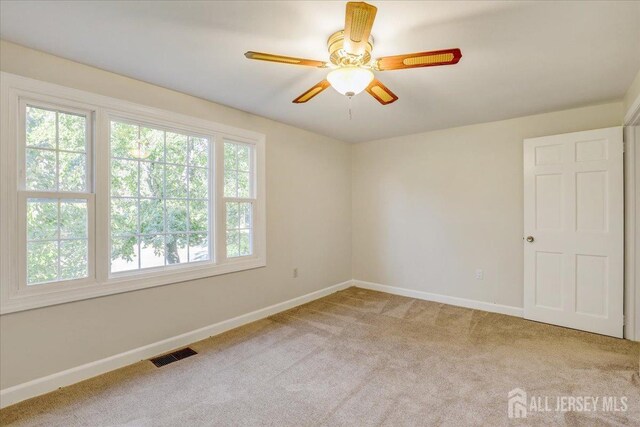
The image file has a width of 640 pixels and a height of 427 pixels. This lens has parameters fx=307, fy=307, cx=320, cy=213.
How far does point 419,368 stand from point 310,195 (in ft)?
8.52

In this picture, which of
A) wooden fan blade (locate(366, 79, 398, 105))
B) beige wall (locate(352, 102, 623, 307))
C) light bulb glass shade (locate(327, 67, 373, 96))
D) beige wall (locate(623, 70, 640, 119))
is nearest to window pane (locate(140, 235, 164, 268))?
light bulb glass shade (locate(327, 67, 373, 96))

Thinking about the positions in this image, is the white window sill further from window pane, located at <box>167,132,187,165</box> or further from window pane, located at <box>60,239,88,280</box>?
window pane, located at <box>167,132,187,165</box>

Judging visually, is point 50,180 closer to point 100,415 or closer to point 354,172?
point 100,415

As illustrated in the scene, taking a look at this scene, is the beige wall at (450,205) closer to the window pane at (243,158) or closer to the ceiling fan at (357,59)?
the window pane at (243,158)

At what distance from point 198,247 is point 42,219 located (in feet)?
4.08

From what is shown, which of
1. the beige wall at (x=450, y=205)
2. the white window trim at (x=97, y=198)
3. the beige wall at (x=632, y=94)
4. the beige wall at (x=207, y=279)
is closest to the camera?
the white window trim at (x=97, y=198)

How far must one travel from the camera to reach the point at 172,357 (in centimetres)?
270

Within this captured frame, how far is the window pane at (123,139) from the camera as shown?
8.50ft

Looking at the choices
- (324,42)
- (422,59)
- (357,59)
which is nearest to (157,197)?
(324,42)

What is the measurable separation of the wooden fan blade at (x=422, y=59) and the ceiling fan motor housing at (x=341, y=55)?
0.14 m

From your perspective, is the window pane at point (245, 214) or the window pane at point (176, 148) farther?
the window pane at point (245, 214)

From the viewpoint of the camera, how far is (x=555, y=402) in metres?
2.07

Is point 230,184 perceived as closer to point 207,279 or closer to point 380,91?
point 207,279

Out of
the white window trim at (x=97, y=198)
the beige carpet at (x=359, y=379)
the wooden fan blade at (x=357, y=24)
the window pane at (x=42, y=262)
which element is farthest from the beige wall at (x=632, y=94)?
the window pane at (x=42, y=262)
